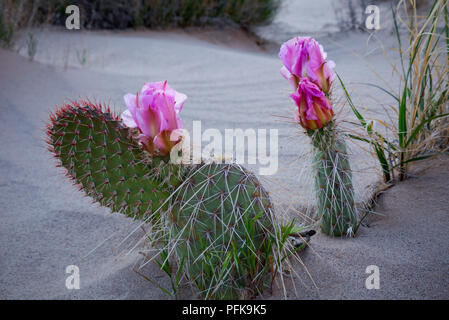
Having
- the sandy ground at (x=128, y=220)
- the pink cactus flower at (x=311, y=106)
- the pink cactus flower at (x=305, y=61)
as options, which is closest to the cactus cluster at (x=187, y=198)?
the sandy ground at (x=128, y=220)

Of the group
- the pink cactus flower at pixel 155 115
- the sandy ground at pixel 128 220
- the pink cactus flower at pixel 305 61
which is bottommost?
the sandy ground at pixel 128 220

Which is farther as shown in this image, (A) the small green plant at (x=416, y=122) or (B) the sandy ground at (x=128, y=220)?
(A) the small green plant at (x=416, y=122)

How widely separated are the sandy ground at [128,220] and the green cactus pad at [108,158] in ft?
0.99

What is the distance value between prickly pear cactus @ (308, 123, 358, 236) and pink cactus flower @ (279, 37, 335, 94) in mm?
168

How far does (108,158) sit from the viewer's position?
1383 mm

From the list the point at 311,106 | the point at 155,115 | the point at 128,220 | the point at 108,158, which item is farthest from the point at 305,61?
the point at 128,220

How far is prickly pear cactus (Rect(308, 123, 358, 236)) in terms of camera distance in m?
1.55

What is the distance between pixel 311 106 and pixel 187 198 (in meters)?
0.47

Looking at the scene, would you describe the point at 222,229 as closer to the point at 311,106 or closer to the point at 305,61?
the point at 311,106

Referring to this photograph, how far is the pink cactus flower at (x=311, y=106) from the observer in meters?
1.40

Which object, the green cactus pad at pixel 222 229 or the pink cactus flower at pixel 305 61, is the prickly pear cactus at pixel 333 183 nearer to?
the pink cactus flower at pixel 305 61
